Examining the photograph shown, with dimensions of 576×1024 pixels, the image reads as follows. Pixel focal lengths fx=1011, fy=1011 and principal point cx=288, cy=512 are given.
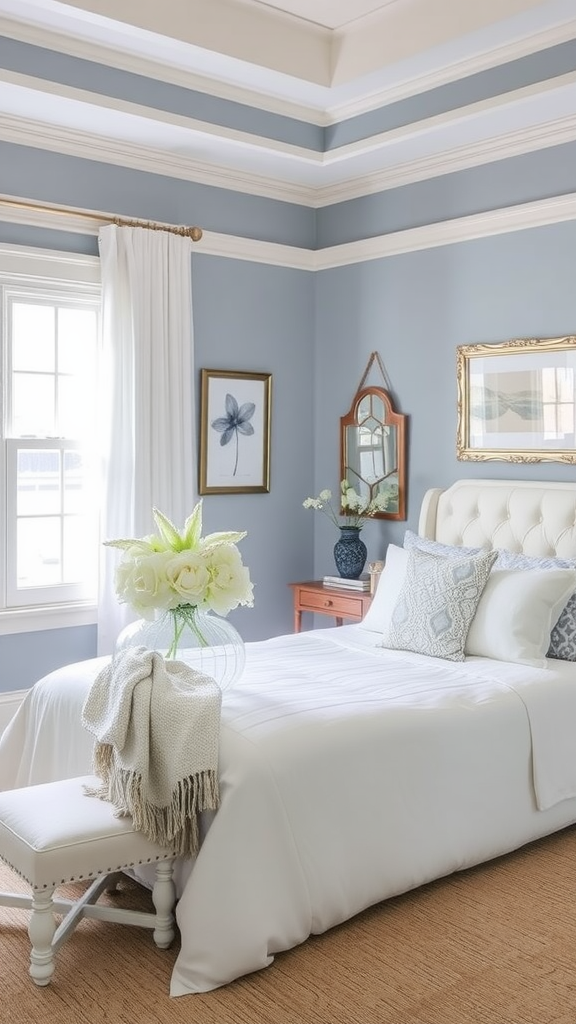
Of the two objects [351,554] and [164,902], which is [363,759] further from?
[351,554]

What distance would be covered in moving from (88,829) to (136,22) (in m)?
3.11

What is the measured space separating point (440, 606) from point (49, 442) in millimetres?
2084

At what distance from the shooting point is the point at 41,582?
4.90m

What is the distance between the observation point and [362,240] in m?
5.61

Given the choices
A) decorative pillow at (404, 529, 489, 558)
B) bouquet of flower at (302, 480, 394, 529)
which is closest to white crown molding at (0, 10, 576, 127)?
bouquet of flower at (302, 480, 394, 529)

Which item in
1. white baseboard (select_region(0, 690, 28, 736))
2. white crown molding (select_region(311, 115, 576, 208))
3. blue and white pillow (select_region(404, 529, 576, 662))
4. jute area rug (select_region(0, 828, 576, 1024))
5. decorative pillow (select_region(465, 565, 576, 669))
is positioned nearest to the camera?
jute area rug (select_region(0, 828, 576, 1024))

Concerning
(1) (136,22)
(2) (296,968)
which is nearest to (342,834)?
(2) (296,968)

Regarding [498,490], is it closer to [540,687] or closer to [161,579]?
[540,687]

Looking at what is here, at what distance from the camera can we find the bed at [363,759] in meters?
2.81

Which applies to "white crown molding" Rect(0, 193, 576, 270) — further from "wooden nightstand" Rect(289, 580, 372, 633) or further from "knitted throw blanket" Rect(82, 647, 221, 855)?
"knitted throw blanket" Rect(82, 647, 221, 855)

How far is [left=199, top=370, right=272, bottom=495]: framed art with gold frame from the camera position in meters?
5.45

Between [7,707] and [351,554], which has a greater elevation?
[351,554]

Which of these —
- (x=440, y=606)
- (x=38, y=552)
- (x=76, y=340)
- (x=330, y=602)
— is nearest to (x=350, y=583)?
(x=330, y=602)

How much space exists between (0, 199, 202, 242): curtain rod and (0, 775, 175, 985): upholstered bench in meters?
2.76
